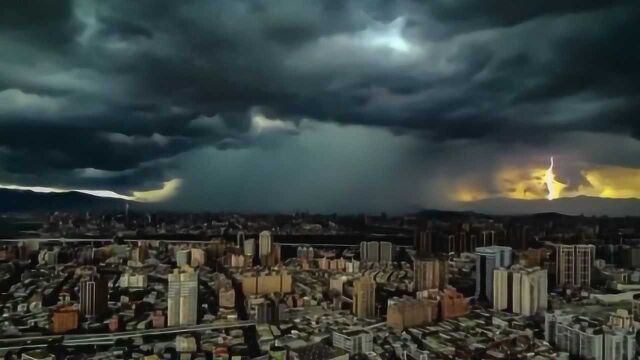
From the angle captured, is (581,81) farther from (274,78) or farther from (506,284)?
(274,78)

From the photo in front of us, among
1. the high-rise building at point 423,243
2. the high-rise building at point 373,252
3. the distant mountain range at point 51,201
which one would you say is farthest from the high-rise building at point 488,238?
the distant mountain range at point 51,201

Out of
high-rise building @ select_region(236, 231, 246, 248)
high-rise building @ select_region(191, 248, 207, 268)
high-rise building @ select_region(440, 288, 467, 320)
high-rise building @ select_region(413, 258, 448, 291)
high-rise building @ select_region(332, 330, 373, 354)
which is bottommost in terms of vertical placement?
high-rise building @ select_region(332, 330, 373, 354)

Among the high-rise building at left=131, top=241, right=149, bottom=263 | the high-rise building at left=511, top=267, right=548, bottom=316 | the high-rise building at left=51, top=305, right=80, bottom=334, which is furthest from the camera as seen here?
the high-rise building at left=511, top=267, right=548, bottom=316

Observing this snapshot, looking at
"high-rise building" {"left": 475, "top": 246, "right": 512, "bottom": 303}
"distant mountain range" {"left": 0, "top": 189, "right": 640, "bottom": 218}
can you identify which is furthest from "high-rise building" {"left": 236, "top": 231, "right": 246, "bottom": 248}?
"high-rise building" {"left": 475, "top": 246, "right": 512, "bottom": 303}

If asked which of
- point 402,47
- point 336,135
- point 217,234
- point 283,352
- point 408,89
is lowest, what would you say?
point 283,352

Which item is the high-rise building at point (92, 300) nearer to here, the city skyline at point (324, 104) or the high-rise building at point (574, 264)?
the city skyline at point (324, 104)

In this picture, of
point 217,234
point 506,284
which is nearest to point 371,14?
point 217,234

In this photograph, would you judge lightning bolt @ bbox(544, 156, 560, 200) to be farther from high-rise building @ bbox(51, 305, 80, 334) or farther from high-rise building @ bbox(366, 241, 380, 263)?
high-rise building @ bbox(51, 305, 80, 334)
